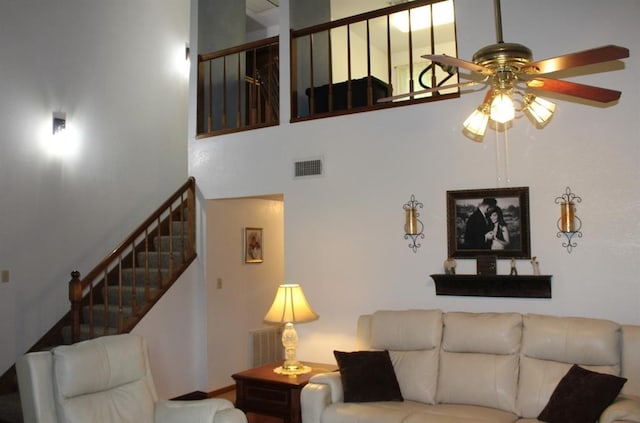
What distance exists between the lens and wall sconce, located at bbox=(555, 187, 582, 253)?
3.97 meters

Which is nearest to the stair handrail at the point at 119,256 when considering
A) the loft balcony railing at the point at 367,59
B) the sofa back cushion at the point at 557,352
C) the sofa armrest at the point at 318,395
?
the loft balcony railing at the point at 367,59

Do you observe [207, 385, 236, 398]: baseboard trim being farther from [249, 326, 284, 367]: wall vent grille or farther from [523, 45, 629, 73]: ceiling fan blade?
[523, 45, 629, 73]: ceiling fan blade

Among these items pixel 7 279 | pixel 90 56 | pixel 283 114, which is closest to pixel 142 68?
pixel 90 56

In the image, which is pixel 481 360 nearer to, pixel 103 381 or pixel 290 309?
pixel 290 309

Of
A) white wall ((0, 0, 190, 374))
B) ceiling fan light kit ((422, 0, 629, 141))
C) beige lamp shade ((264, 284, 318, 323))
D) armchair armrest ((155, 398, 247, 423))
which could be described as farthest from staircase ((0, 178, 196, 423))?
ceiling fan light kit ((422, 0, 629, 141))

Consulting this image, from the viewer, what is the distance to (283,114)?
5445 millimetres

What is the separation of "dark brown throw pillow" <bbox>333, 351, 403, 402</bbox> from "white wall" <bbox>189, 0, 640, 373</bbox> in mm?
739

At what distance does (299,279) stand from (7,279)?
2.71m

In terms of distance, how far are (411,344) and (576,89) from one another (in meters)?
2.13

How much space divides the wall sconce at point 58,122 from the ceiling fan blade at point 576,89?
4.66 meters

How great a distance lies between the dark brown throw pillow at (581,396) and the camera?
318 cm

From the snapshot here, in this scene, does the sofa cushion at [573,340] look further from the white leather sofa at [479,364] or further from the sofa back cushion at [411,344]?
the sofa back cushion at [411,344]

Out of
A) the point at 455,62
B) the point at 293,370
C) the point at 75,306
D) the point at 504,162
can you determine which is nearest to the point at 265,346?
the point at 293,370

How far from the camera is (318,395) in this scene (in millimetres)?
3822
